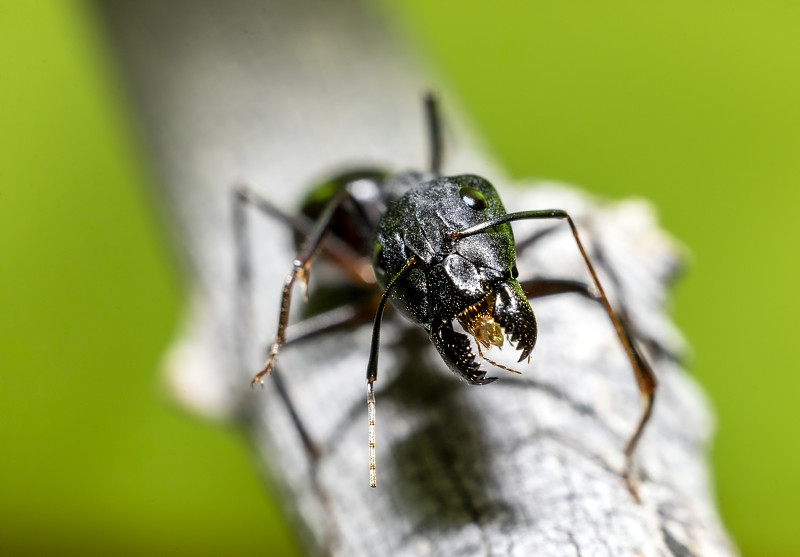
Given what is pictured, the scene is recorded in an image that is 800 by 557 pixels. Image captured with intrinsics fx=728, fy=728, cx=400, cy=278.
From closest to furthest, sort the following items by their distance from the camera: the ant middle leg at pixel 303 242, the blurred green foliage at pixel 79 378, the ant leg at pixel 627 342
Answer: the ant leg at pixel 627 342 < the ant middle leg at pixel 303 242 < the blurred green foliage at pixel 79 378

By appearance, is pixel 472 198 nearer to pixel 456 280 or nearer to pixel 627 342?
pixel 456 280

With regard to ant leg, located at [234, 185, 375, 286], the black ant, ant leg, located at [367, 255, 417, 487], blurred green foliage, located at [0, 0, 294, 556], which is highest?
the black ant

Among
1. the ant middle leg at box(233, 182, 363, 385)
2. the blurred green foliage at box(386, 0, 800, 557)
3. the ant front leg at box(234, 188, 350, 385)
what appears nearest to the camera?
the ant front leg at box(234, 188, 350, 385)

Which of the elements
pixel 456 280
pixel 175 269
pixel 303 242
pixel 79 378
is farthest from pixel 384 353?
pixel 79 378

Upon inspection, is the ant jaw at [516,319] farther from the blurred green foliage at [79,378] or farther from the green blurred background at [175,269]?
the blurred green foliage at [79,378]

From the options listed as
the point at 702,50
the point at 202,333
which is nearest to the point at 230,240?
the point at 202,333

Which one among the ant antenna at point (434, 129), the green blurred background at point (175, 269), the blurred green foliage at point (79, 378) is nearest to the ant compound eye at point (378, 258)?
the ant antenna at point (434, 129)

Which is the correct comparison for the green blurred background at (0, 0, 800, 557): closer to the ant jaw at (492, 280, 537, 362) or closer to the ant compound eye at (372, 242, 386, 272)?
the ant compound eye at (372, 242, 386, 272)

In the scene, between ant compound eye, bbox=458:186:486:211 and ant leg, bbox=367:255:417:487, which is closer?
ant leg, bbox=367:255:417:487

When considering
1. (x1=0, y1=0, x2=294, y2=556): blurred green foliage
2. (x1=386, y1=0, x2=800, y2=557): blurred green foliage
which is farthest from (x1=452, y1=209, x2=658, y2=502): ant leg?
(x1=0, y1=0, x2=294, y2=556): blurred green foliage

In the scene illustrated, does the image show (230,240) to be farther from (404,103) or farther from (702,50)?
(702,50)
